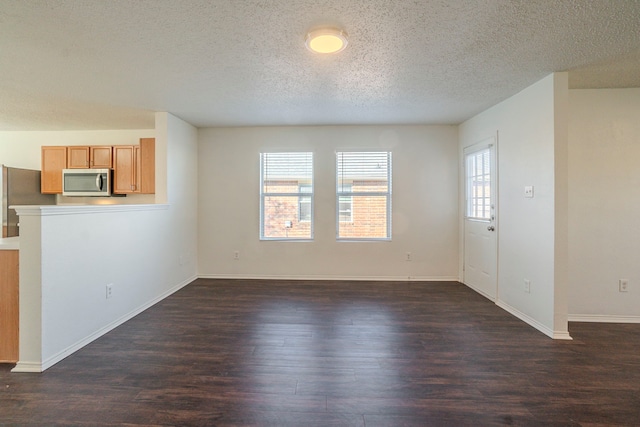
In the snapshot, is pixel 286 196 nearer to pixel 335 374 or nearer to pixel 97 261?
pixel 97 261

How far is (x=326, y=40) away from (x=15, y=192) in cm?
527

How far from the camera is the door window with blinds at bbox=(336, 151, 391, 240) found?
188 inches

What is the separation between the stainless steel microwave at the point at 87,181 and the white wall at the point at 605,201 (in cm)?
620

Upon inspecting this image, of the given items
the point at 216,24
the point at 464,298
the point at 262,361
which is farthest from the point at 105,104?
the point at 464,298

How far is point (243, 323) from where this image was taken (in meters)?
3.04

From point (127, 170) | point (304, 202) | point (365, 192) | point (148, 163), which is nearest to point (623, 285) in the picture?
point (365, 192)

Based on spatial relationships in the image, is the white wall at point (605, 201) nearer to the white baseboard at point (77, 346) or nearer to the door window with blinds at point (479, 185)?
the door window with blinds at point (479, 185)

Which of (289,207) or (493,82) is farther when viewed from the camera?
(289,207)

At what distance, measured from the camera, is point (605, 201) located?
307cm

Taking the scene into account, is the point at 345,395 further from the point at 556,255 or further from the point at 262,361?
the point at 556,255

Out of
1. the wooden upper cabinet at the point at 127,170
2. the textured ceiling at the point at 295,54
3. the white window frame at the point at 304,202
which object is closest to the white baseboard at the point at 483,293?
the textured ceiling at the point at 295,54

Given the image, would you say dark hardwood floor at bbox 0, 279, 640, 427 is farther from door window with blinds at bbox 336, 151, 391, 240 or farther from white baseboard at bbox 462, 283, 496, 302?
door window with blinds at bbox 336, 151, 391, 240

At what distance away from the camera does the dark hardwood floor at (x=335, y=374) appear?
1.73 metres

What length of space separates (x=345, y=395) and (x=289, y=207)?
10.9ft
